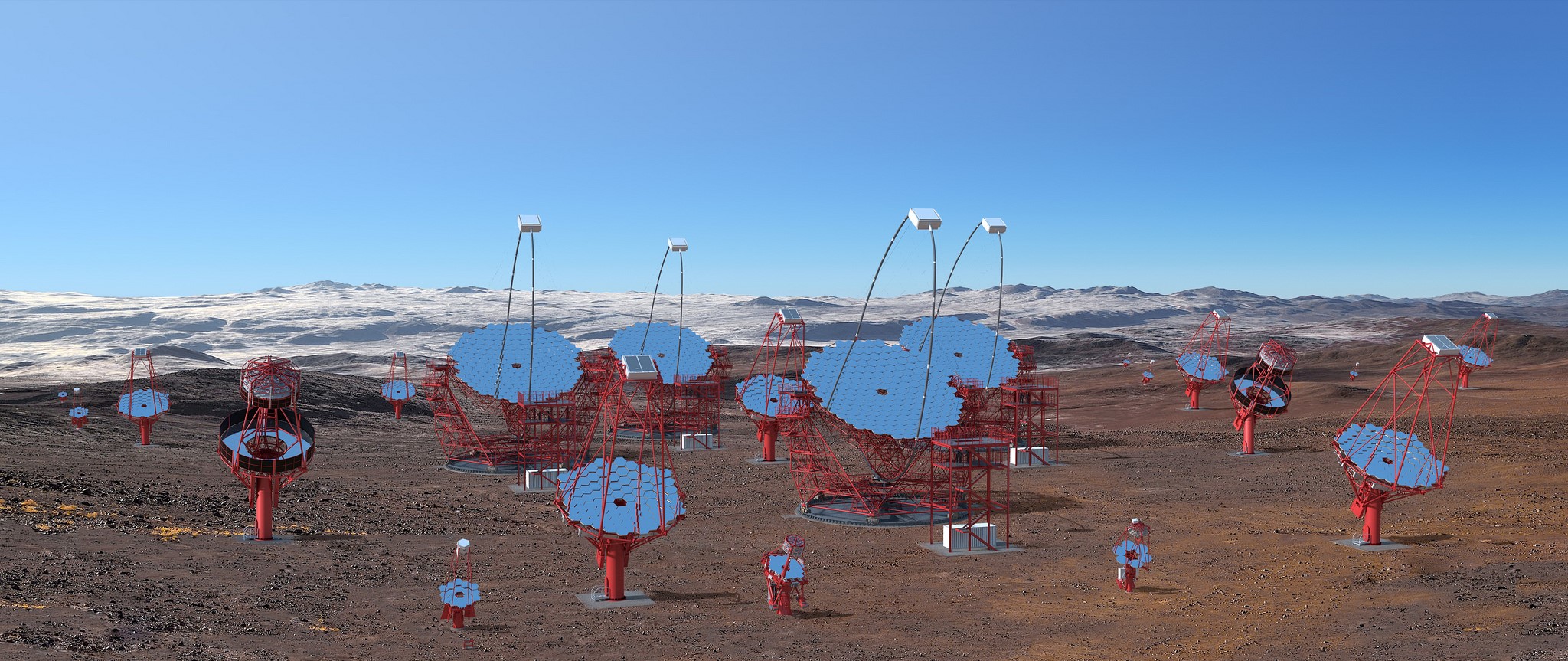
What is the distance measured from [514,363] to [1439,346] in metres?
36.2

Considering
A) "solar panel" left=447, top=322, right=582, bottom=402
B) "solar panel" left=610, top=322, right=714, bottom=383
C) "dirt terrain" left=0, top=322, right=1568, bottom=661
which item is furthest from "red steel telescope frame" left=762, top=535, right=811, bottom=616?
"solar panel" left=610, top=322, right=714, bottom=383

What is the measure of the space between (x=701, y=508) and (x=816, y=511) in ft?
14.4

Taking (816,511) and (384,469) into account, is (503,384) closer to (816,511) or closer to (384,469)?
(384,469)

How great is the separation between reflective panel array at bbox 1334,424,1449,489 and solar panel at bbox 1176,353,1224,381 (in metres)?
42.9

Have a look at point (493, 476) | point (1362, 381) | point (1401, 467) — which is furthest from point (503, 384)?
point (1362, 381)

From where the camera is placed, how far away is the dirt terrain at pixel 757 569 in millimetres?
23109

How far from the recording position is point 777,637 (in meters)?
24.2

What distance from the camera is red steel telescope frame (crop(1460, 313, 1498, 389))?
79.1m

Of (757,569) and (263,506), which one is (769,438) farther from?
(263,506)

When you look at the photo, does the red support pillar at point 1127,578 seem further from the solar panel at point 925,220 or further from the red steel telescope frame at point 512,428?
the red steel telescope frame at point 512,428

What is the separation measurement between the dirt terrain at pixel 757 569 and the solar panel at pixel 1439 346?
5.40m

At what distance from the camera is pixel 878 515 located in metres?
38.2

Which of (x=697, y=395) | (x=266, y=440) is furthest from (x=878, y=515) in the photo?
(x=697, y=395)

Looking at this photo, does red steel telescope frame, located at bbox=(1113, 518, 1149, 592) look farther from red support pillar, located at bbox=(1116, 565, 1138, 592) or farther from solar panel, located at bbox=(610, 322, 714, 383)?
solar panel, located at bbox=(610, 322, 714, 383)
